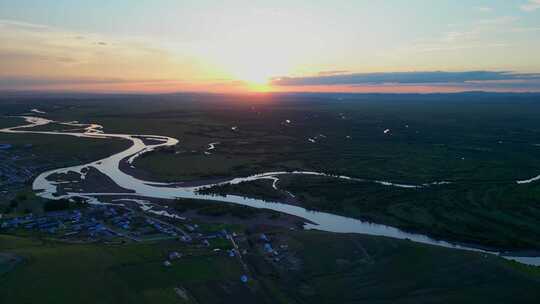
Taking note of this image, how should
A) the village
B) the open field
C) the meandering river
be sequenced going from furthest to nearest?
1. the open field
2. the meandering river
3. the village

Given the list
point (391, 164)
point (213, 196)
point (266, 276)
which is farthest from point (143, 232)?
point (391, 164)

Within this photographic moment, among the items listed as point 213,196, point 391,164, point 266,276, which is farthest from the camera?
point 391,164

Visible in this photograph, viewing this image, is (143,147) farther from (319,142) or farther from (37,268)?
(37,268)

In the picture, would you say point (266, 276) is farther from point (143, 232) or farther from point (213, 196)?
point (213, 196)

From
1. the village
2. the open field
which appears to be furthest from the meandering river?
the village

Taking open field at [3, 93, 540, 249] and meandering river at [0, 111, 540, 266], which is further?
open field at [3, 93, 540, 249]

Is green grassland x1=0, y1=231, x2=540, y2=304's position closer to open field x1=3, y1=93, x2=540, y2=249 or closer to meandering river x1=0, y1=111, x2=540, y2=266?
meandering river x1=0, y1=111, x2=540, y2=266

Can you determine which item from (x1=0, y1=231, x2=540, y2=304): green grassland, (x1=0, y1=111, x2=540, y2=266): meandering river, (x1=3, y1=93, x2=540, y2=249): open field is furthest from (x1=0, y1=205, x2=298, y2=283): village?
(x1=3, y1=93, x2=540, y2=249): open field

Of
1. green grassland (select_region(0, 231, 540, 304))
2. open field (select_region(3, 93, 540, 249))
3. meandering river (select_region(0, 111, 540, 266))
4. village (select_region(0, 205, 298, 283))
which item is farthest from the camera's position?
open field (select_region(3, 93, 540, 249))

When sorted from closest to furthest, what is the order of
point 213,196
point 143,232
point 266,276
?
point 266,276 < point 143,232 < point 213,196

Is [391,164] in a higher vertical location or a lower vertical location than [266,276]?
higher

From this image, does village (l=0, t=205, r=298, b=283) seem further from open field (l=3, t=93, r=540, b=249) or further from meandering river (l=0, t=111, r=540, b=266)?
open field (l=3, t=93, r=540, b=249)
